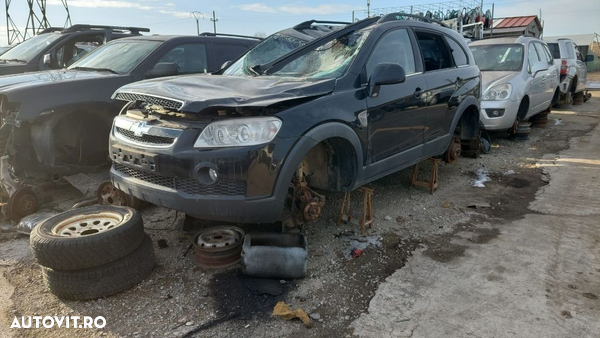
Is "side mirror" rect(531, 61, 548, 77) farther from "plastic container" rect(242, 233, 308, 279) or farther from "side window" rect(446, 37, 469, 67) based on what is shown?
"plastic container" rect(242, 233, 308, 279)

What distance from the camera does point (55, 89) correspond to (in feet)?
15.0

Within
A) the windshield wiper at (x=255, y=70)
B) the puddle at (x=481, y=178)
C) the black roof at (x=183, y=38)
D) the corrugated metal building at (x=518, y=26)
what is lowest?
the puddle at (x=481, y=178)

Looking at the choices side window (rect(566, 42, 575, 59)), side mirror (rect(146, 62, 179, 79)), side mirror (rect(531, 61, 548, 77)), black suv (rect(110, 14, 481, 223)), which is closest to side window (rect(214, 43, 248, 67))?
side mirror (rect(146, 62, 179, 79))

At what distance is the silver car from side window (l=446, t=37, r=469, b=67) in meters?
2.29

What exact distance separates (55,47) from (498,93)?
7954mm

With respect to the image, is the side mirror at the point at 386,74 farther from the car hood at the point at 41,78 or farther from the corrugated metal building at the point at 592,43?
the corrugated metal building at the point at 592,43

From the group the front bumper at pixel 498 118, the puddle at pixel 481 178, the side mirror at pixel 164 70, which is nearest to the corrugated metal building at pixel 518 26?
the front bumper at pixel 498 118

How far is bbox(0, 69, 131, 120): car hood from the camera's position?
4344mm

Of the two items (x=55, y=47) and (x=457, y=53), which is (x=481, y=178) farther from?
(x=55, y=47)

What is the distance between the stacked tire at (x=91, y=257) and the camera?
9.41 feet

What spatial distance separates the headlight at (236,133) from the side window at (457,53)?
134 inches

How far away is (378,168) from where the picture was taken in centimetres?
396

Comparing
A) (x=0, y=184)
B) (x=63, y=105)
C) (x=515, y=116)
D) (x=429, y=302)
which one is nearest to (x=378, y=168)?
(x=429, y=302)

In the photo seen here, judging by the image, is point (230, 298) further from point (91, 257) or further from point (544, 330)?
point (544, 330)
